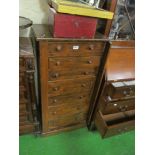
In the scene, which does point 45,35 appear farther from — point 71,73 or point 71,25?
point 71,73

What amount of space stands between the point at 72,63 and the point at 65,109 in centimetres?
51

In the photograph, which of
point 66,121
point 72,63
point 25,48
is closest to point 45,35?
point 25,48

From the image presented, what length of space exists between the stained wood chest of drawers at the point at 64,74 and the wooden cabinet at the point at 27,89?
69 millimetres

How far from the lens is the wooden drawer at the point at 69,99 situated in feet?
4.93

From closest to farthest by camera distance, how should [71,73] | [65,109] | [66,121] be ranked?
A: [71,73] < [65,109] < [66,121]

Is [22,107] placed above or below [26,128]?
above

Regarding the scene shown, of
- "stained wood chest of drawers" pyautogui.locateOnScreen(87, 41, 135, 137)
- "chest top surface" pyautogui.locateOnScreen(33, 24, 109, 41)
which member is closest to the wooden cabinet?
"chest top surface" pyautogui.locateOnScreen(33, 24, 109, 41)

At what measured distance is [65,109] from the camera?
1.63 m

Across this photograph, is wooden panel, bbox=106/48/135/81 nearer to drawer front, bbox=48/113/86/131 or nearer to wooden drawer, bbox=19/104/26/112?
drawer front, bbox=48/113/86/131

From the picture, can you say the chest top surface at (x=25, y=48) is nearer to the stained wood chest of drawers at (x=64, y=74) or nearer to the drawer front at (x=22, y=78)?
the stained wood chest of drawers at (x=64, y=74)

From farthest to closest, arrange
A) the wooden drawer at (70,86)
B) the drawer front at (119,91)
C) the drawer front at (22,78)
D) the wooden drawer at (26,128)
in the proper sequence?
1. the wooden drawer at (26,128)
2. the drawer front at (119,91)
3. the wooden drawer at (70,86)
4. the drawer front at (22,78)

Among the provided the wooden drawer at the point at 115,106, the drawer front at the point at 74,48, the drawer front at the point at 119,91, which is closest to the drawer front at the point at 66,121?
the wooden drawer at the point at 115,106
